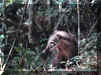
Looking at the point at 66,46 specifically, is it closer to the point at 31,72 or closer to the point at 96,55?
the point at 96,55

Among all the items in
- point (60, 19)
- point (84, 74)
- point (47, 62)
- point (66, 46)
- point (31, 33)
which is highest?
point (60, 19)

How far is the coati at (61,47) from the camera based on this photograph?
219 centimetres

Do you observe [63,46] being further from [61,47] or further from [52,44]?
[52,44]

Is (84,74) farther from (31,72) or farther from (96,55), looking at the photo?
(31,72)

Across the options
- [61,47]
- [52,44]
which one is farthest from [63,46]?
[52,44]

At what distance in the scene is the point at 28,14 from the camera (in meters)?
2.24

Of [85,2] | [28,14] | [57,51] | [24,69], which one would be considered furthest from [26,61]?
[85,2]

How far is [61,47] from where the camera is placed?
7.19 ft

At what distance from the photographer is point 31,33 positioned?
224 centimetres

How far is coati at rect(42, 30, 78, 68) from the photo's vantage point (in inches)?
86.2

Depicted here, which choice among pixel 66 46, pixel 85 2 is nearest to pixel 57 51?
pixel 66 46

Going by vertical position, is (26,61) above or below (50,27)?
below

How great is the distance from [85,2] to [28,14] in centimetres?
69

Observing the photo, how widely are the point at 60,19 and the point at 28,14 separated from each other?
39 cm
